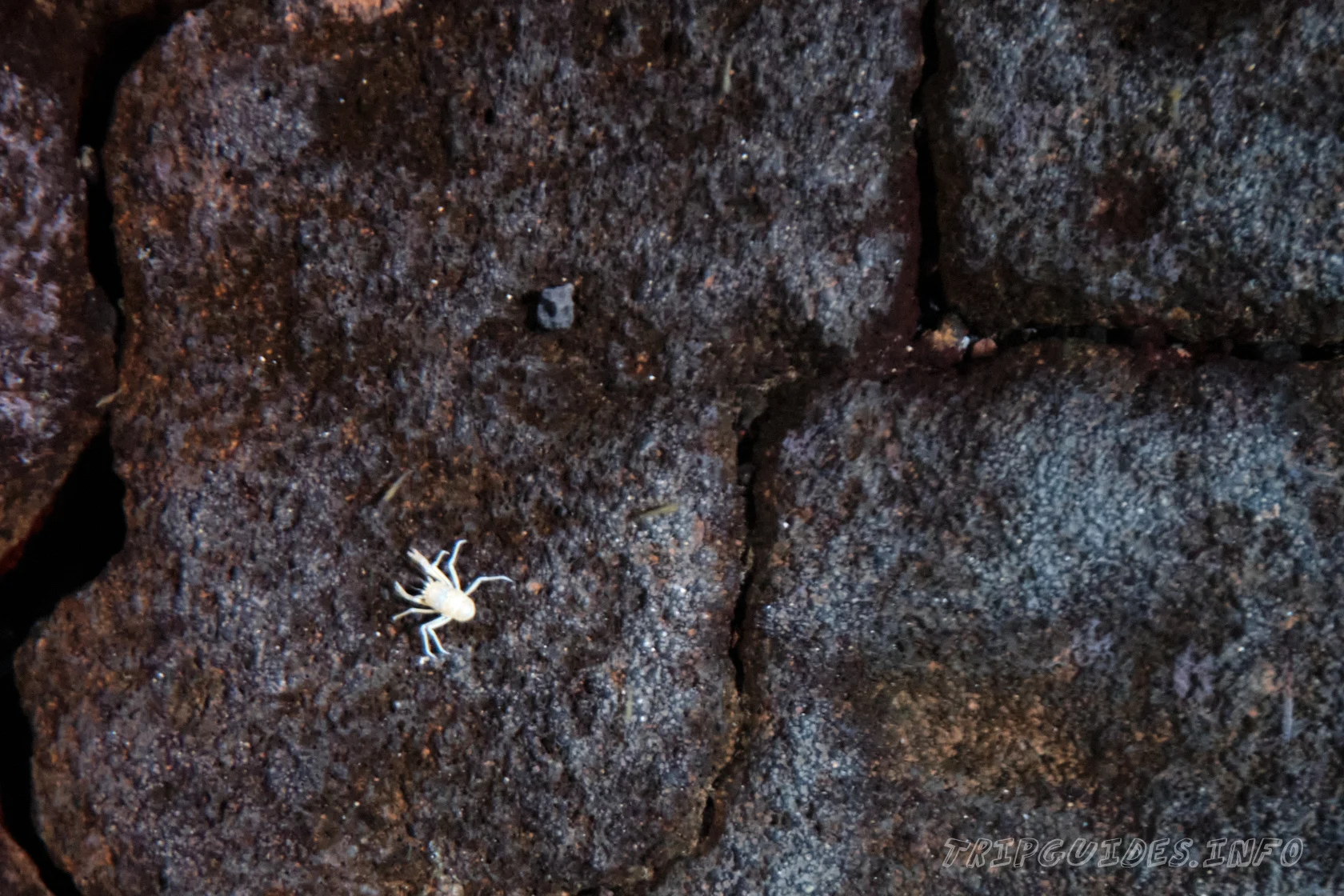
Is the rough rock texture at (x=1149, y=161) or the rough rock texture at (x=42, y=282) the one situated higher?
the rough rock texture at (x=42, y=282)

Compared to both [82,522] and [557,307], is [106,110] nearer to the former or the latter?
[82,522]

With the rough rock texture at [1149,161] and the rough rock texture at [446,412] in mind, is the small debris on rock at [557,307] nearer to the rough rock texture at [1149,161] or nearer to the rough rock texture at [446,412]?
the rough rock texture at [446,412]

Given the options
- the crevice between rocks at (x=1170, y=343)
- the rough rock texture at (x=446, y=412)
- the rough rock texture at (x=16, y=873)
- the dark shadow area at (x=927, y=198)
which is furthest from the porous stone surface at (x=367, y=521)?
the crevice between rocks at (x=1170, y=343)

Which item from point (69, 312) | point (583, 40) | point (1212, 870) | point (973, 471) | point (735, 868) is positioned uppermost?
point (583, 40)

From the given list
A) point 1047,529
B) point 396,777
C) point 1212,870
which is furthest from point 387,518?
point 1212,870

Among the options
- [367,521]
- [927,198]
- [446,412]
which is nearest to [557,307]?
Result: [446,412]

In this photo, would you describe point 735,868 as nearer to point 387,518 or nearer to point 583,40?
point 387,518

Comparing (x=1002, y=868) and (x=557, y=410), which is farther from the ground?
(x=557, y=410)
